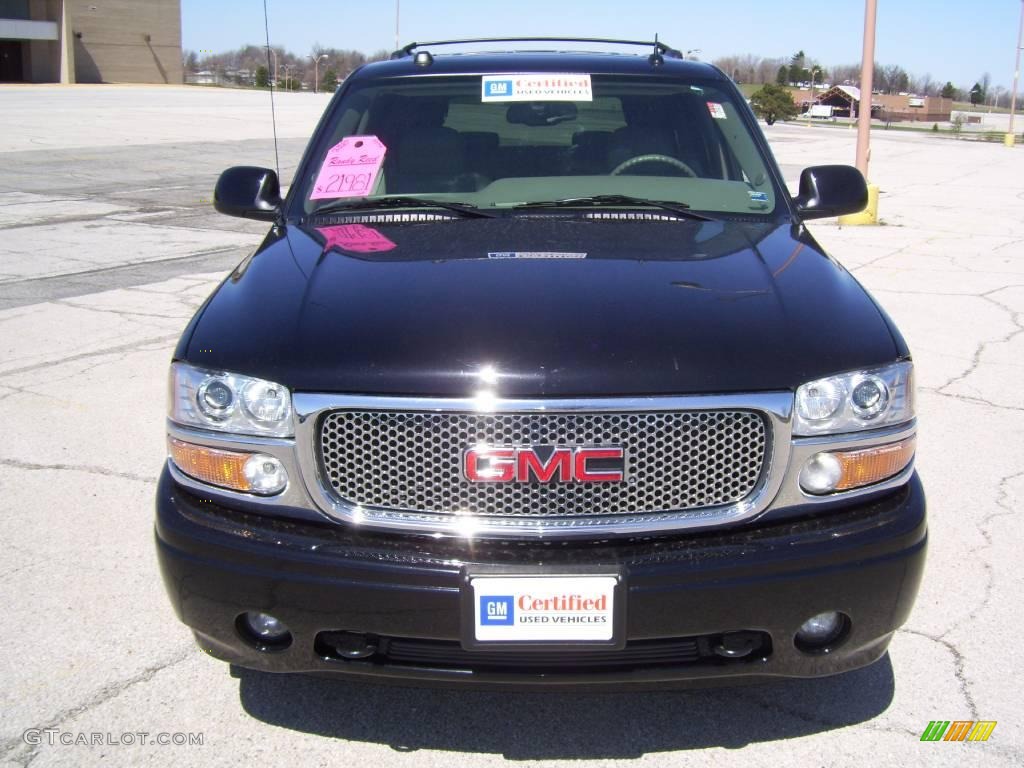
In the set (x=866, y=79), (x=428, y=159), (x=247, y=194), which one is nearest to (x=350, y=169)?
(x=428, y=159)

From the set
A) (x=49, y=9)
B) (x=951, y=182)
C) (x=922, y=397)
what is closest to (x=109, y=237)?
(x=922, y=397)

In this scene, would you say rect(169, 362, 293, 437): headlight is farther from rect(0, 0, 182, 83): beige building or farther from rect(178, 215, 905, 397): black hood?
rect(0, 0, 182, 83): beige building

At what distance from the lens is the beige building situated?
6241cm

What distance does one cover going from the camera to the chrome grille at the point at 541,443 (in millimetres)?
2398

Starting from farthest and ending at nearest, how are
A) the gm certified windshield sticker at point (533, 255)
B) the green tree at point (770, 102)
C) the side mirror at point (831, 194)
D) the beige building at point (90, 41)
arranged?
the beige building at point (90, 41)
the green tree at point (770, 102)
the side mirror at point (831, 194)
the gm certified windshield sticker at point (533, 255)

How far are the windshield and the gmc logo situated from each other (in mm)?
1405

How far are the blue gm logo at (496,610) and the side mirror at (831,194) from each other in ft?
6.87

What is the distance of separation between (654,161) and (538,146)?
44 cm

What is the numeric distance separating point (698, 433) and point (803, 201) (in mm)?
1779

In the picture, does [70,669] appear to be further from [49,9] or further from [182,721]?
[49,9]

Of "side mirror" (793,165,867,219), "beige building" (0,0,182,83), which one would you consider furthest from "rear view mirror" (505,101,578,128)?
"beige building" (0,0,182,83)

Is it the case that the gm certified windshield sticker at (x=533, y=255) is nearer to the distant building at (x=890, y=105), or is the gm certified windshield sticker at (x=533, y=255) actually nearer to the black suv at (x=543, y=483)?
the black suv at (x=543, y=483)

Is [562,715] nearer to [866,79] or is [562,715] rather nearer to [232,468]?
[232,468]

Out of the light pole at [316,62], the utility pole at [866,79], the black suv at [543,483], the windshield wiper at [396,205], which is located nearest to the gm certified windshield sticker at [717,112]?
the windshield wiper at [396,205]
